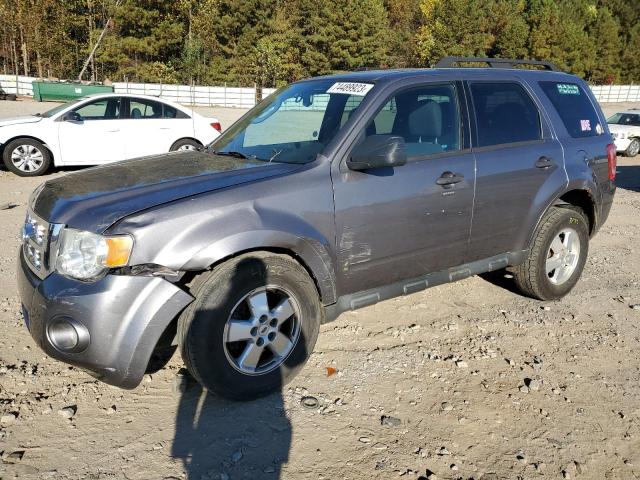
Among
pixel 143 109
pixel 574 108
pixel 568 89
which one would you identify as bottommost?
pixel 143 109

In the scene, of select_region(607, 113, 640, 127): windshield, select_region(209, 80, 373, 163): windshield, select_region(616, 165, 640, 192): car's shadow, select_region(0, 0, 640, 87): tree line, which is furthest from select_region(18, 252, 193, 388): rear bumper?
select_region(0, 0, 640, 87): tree line

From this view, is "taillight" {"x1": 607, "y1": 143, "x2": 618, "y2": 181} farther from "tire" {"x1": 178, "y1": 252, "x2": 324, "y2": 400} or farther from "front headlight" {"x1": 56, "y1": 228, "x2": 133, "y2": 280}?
"front headlight" {"x1": 56, "y1": 228, "x2": 133, "y2": 280}

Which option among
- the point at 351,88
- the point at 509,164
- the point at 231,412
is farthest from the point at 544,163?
the point at 231,412

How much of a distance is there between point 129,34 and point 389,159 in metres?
57.6

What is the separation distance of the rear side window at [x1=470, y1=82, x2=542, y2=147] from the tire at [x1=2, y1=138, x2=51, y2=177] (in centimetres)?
870

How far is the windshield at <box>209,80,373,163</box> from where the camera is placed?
3660 millimetres

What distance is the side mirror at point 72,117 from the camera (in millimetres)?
10375

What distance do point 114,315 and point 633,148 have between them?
727 inches

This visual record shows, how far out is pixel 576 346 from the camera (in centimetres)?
414

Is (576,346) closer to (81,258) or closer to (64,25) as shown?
(81,258)

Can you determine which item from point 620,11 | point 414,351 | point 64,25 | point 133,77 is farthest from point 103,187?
point 620,11

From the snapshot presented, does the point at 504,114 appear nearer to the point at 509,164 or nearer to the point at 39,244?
the point at 509,164

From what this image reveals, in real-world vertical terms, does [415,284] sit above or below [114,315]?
below

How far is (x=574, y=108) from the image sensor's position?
4.99 meters
